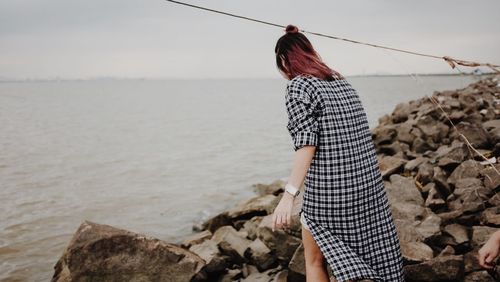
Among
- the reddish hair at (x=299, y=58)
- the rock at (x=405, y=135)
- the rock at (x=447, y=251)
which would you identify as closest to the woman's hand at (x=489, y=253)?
the reddish hair at (x=299, y=58)

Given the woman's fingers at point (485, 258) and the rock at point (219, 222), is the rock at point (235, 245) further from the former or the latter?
the woman's fingers at point (485, 258)

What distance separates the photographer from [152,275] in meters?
4.28

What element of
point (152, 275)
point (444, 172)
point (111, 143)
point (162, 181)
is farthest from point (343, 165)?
point (111, 143)

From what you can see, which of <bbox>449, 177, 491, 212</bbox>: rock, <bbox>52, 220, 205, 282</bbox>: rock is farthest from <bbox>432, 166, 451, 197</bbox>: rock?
<bbox>52, 220, 205, 282</bbox>: rock

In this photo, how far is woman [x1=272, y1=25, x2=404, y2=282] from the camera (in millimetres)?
2330

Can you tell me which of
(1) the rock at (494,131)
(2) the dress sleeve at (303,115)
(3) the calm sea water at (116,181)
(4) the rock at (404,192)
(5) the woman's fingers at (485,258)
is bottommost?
(3) the calm sea water at (116,181)

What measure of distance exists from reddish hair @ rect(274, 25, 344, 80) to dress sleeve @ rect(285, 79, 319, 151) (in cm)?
13

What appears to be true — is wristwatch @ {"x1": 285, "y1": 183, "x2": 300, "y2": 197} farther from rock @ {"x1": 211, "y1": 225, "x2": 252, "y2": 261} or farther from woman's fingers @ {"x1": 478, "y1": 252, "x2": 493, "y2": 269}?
rock @ {"x1": 211, "y1": 225, "x2": 252, "y2": 261}

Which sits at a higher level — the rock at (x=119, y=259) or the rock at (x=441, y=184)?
the rock at (x=441, y=184)

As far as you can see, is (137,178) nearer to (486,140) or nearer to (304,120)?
(486,140)

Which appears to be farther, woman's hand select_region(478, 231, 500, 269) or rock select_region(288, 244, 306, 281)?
rock select_region(288, 244, 306, 281)

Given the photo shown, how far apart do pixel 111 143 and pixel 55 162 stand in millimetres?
4568

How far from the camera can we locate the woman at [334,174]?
2.33 m

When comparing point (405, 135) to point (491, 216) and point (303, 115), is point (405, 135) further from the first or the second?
point (303, 115)
